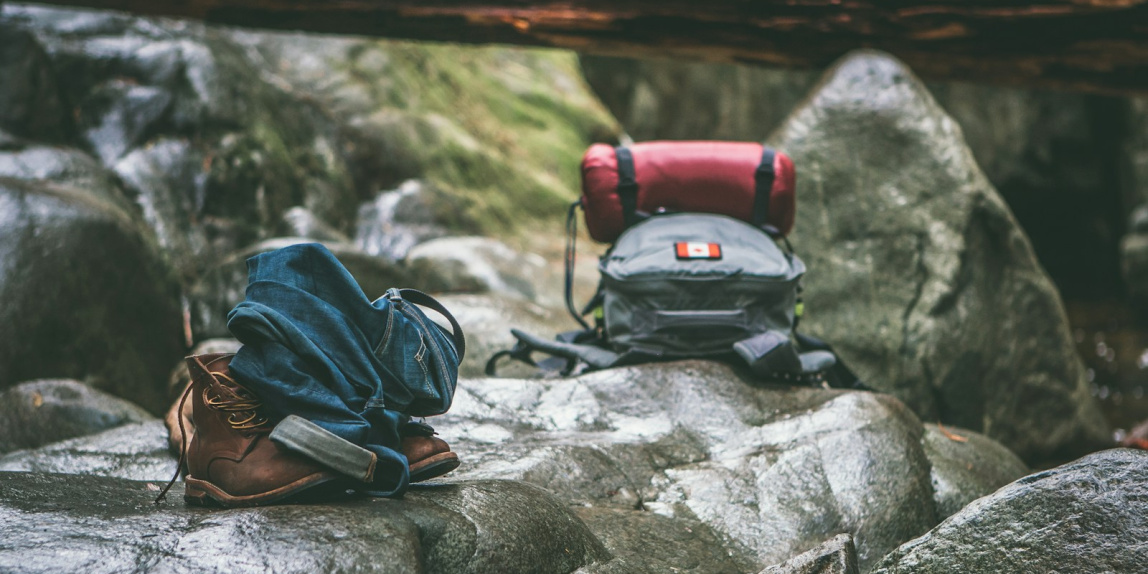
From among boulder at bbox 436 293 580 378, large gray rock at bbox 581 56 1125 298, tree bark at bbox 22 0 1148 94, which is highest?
tree bark at bbox 22 0 1148 94

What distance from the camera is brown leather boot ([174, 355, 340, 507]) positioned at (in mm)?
2080

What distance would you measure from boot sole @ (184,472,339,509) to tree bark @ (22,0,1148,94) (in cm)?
395

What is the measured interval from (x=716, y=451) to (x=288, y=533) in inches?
70.6

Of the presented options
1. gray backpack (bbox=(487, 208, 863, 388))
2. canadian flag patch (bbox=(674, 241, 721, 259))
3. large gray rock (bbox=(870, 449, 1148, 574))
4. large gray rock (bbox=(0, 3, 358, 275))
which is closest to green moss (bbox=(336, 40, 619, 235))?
large gray rock (bbox=(0, 3, 358, 275))

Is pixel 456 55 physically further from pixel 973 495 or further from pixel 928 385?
pixel 973 495

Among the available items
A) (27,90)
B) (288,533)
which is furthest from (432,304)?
(27,90)

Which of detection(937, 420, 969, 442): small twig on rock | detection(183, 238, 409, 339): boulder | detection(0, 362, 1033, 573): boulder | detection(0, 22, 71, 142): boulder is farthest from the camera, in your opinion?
detection(0, 22, 71, 142): boulder

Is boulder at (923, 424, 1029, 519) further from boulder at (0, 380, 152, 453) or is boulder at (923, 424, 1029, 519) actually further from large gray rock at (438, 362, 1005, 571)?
boulder at (0, 380, 152, 453)

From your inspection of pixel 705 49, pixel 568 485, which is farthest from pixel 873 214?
pixel 568 485

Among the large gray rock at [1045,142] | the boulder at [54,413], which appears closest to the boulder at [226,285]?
the boulder at [54,413]

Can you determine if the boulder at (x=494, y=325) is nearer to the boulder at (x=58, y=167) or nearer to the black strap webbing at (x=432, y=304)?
the black strap webbing at (x=432, y=304)

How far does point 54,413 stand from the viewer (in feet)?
12.5

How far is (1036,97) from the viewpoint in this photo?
12.4 meters

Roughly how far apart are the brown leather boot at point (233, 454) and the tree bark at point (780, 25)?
3.80 metres
